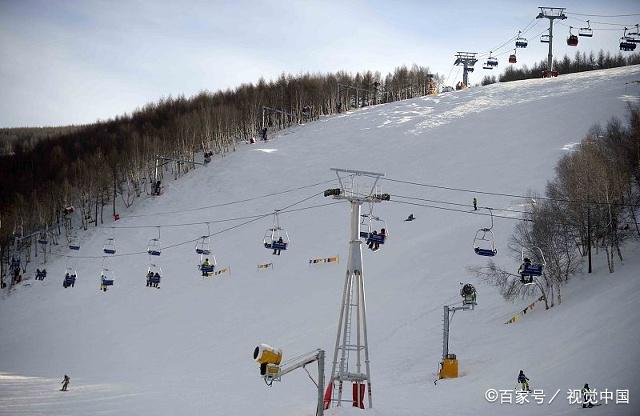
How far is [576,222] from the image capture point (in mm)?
39719

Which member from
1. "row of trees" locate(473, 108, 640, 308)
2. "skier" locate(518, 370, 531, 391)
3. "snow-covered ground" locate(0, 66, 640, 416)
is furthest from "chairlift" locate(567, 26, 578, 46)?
"skier" locate(518, 370, 531, 391)

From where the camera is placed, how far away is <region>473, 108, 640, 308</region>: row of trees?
37719mm

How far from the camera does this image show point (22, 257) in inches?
2675

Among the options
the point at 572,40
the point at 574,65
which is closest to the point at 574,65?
the point at 574,65

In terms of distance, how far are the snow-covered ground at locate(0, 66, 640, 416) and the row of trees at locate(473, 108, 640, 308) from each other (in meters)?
1.33

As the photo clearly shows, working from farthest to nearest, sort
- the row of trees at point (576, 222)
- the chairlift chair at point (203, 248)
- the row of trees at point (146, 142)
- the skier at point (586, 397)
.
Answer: the row of trees at point (146, 142) → the row of trees at point (576, 222) → the chairlift chair at point (203, 248) → the skier at point (586, 397)

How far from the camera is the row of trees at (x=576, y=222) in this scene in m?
37.7

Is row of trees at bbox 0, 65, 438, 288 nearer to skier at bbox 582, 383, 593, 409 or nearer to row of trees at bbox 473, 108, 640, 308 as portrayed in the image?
row of trees at bbox 473, 108, 640, 308

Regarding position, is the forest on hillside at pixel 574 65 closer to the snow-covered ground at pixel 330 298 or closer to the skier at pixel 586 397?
the snow-covered ground at pixel 330 298

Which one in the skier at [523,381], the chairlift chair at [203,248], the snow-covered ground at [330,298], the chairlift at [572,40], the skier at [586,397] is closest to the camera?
the skier at [586,397]

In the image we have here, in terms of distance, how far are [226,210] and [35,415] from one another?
37.9 meters

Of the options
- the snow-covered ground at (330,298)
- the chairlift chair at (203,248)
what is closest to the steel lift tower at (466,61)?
the snow-covered ground at (330,298)

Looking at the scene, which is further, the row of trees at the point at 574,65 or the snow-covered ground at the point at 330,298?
the row of trees at the point at 574,65

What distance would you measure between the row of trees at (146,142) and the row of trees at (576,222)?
4569cm
